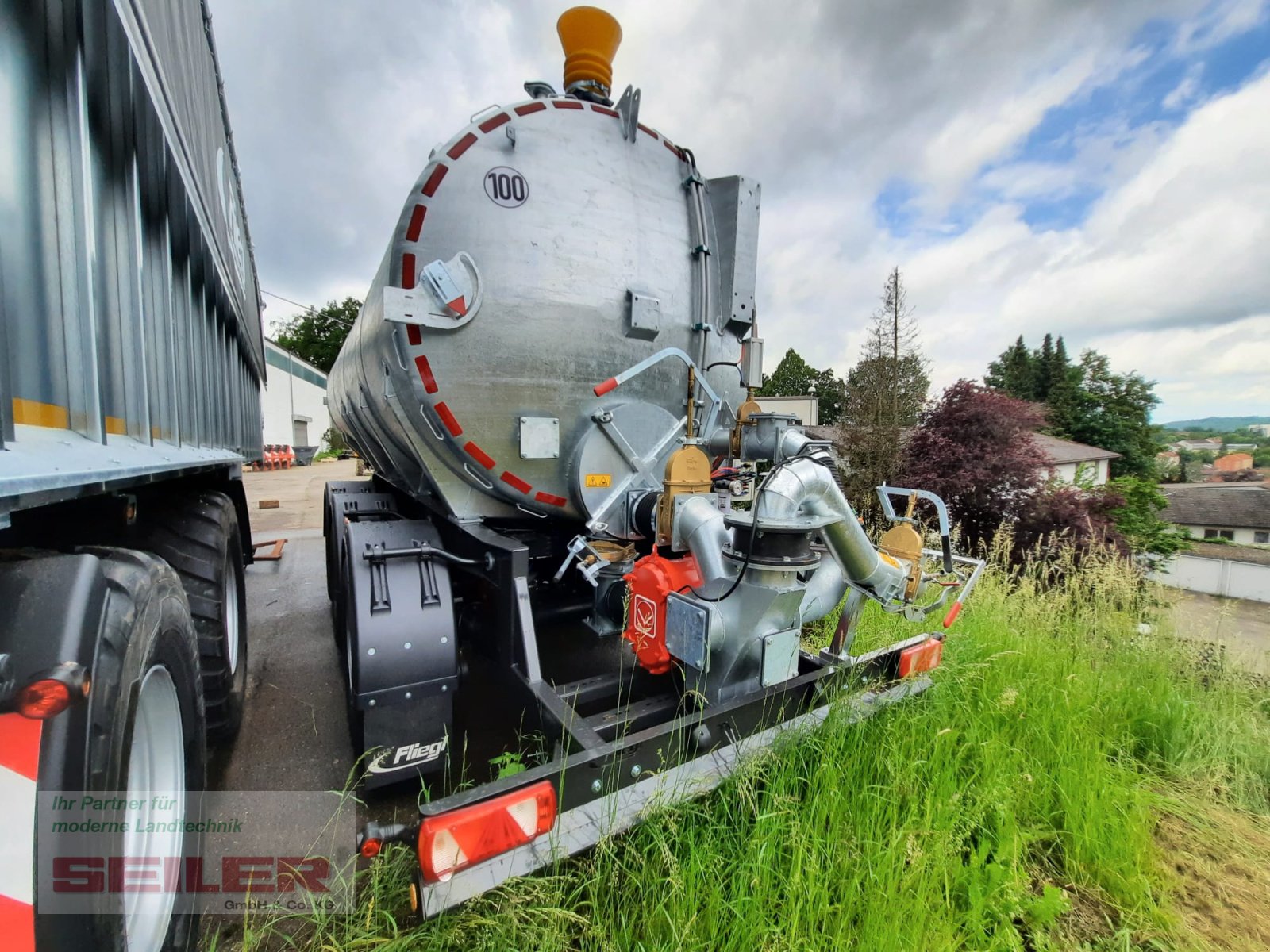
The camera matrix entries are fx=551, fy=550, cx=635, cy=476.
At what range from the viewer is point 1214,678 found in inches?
146

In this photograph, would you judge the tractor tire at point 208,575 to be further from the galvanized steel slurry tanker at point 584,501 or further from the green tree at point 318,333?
the green tree at point 318,333

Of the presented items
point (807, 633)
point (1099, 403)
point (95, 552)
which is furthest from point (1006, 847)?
point (1099, 403)

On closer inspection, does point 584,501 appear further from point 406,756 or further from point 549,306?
point 406,756

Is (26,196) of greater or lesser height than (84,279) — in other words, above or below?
above

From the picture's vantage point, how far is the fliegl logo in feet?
7.14

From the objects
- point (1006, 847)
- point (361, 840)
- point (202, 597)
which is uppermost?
point (202, 597)

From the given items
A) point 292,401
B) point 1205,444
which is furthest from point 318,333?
point 1205,444

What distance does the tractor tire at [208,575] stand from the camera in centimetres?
252

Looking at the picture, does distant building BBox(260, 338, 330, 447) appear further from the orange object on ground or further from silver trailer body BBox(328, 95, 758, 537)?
the orange object on ground

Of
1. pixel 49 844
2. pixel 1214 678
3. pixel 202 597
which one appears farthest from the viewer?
pixel 1214 678

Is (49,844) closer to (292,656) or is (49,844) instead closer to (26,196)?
(26,196)

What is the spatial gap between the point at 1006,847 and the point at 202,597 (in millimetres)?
3467

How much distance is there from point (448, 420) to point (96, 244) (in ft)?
4.23

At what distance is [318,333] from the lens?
49750mm
